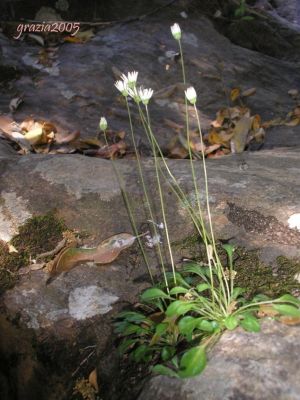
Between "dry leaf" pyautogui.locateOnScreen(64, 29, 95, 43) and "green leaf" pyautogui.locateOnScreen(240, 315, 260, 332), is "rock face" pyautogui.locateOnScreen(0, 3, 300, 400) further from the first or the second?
"dry leaf" pyautogui.locateOnScreen(64, 29, 95, 43)

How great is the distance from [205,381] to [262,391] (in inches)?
7.0

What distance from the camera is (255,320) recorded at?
1.59 m

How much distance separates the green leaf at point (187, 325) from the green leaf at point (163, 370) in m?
0.15

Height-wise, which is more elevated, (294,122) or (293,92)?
(293,92)

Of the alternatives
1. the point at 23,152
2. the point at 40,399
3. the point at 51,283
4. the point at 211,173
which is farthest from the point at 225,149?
the point at 40,399

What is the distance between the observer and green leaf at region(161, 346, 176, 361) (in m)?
1.58

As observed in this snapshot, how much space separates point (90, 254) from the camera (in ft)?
7.15

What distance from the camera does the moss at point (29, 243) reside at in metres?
2.11

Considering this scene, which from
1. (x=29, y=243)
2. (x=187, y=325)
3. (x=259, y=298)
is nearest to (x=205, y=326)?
(x=187, y=325)

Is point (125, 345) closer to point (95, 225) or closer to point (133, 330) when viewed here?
point (133, 330)

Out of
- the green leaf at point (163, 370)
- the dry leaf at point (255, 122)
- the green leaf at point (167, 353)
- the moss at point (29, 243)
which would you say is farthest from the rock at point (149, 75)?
the green leaf at point (163, 370)

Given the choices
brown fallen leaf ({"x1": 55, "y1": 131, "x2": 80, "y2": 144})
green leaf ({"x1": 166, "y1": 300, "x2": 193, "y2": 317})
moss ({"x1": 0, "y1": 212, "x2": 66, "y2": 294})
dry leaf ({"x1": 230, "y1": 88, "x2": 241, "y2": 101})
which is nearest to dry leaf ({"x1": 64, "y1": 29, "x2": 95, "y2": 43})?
dry leaf ({"x1": 230, "y1": 88, "x2": 241, "y2": 101})

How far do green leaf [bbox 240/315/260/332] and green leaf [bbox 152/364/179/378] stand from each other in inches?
11.5

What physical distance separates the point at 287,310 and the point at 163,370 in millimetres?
486
